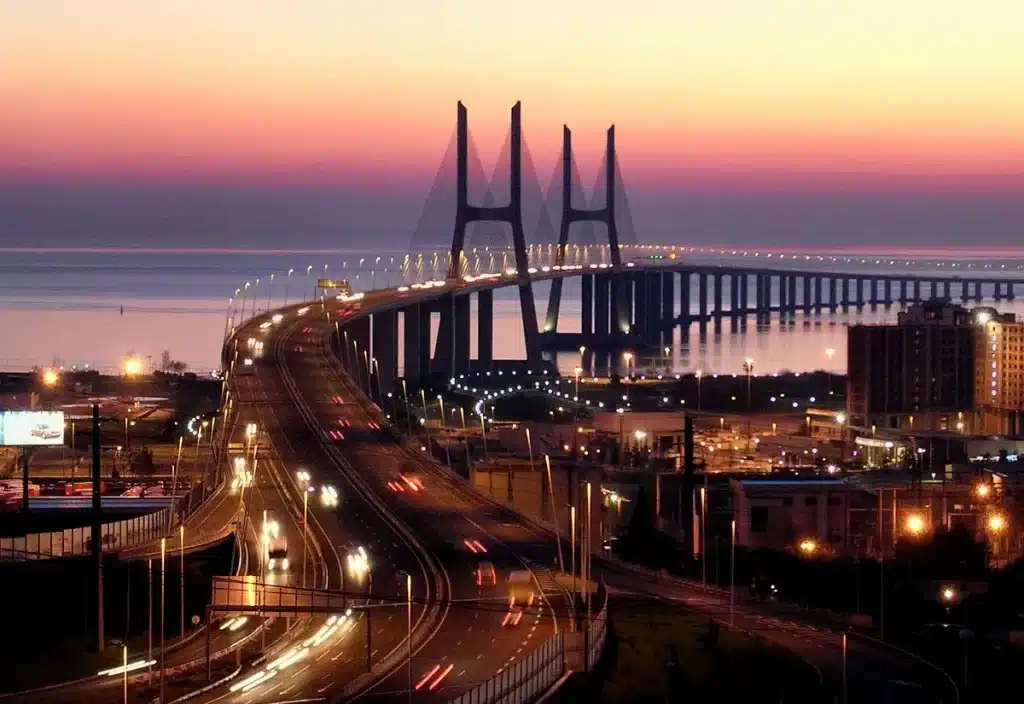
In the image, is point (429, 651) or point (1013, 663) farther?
point (1013, 663)

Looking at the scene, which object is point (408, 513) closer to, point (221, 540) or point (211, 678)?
point (221, 540)

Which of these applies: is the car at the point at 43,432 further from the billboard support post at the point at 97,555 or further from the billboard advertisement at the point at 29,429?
the billboard support post at the point at 97,555

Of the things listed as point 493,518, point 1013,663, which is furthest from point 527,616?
point 493,518

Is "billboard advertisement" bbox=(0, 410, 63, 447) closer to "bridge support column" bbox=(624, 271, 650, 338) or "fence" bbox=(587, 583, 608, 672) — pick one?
"fence" bbox=(587, 583, 608, 672)

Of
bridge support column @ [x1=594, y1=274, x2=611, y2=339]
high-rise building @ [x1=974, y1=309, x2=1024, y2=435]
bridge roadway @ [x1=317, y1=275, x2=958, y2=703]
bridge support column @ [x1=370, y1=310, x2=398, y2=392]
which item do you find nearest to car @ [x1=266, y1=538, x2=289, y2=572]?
bridge roadway @ [x1=317, y1=275, x2=958, y2=703]

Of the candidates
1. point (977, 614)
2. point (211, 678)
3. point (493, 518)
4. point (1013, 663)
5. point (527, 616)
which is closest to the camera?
point (211, 678)

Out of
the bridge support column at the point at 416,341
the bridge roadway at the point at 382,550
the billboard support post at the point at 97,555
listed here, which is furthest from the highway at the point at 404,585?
the bridge support column at the point at 416,341

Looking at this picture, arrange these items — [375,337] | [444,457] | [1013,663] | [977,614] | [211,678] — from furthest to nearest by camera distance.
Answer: [375,337] → [444,457] → [977,614] → [1013,663] → [211,678]
